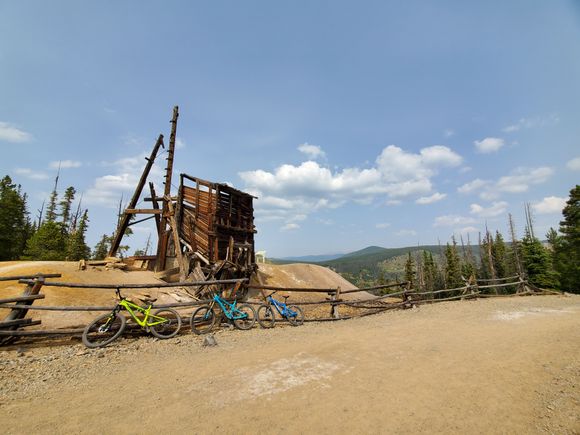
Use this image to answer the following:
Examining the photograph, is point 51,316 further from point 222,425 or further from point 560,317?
point 560,317

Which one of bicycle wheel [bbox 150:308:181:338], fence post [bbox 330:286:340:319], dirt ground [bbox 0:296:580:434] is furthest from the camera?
fence post [bbox 330:286:340:319]

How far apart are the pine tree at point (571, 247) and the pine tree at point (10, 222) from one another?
6666cm

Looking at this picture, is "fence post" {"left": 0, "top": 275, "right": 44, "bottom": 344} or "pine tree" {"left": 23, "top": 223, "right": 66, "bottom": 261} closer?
"fence post" {"left": 0, "top": 275, "right": 44, "bottom": 344}

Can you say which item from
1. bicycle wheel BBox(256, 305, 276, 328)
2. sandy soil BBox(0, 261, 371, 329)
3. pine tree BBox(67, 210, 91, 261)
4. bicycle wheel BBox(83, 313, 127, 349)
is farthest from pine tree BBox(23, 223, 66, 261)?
bicycle wheel BBox(256, 305, 276, 328)

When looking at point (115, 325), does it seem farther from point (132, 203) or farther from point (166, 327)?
point (132, 203)

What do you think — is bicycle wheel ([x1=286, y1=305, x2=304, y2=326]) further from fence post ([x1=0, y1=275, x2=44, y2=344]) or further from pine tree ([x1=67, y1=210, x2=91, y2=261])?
pine tree ([x1=67, y1=210, x2=91, y2=261])

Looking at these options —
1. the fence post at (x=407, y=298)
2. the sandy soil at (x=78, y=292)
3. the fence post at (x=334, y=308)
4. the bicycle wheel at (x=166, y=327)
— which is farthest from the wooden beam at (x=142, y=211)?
the fence post at (x=407, y=298)

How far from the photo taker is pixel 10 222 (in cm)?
3089

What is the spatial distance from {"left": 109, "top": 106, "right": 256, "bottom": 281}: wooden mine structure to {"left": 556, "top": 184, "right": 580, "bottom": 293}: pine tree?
42.0m

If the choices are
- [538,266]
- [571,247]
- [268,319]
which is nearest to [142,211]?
[268,319]

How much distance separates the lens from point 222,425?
3854mm

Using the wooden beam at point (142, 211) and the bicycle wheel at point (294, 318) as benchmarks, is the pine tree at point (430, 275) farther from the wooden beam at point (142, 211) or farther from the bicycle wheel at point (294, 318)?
the wooden beam at point (142, 211)

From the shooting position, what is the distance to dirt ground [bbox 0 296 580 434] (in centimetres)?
396

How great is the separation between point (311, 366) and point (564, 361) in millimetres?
5842
